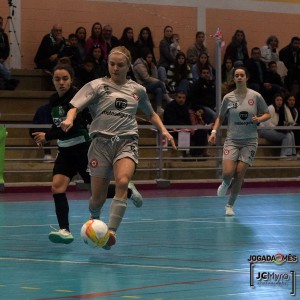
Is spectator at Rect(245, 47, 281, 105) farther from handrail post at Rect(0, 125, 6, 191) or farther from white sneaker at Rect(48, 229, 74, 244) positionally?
white sneaker at Rect(48, 229, 74, 244)

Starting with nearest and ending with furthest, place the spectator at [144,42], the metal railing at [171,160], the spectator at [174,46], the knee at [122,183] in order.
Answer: the knee at [122,183], the metal railing at [171,160], the spectator at [144,42], the spectator at [174,46]

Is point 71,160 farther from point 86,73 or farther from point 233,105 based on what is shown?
point 86,73

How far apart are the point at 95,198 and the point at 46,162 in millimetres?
13413

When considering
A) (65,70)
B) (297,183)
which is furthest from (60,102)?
(297,183)

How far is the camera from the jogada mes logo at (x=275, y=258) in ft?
34.9

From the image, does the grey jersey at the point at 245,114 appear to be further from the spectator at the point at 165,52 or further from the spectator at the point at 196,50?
the spectator at the point at 196,50

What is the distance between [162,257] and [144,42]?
718 inches

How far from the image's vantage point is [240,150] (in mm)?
17375

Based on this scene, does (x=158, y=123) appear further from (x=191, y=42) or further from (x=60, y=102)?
(x=191, y=42)

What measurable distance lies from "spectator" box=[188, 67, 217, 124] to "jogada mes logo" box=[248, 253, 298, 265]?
17.1 metres

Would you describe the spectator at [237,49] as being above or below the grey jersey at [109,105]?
below

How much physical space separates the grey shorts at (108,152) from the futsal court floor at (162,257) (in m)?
0.92

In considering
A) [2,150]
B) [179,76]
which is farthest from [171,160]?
[2,150]

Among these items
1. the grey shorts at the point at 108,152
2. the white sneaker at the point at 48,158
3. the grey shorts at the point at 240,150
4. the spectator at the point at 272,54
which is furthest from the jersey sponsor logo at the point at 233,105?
the spectator at the point at 272,54
